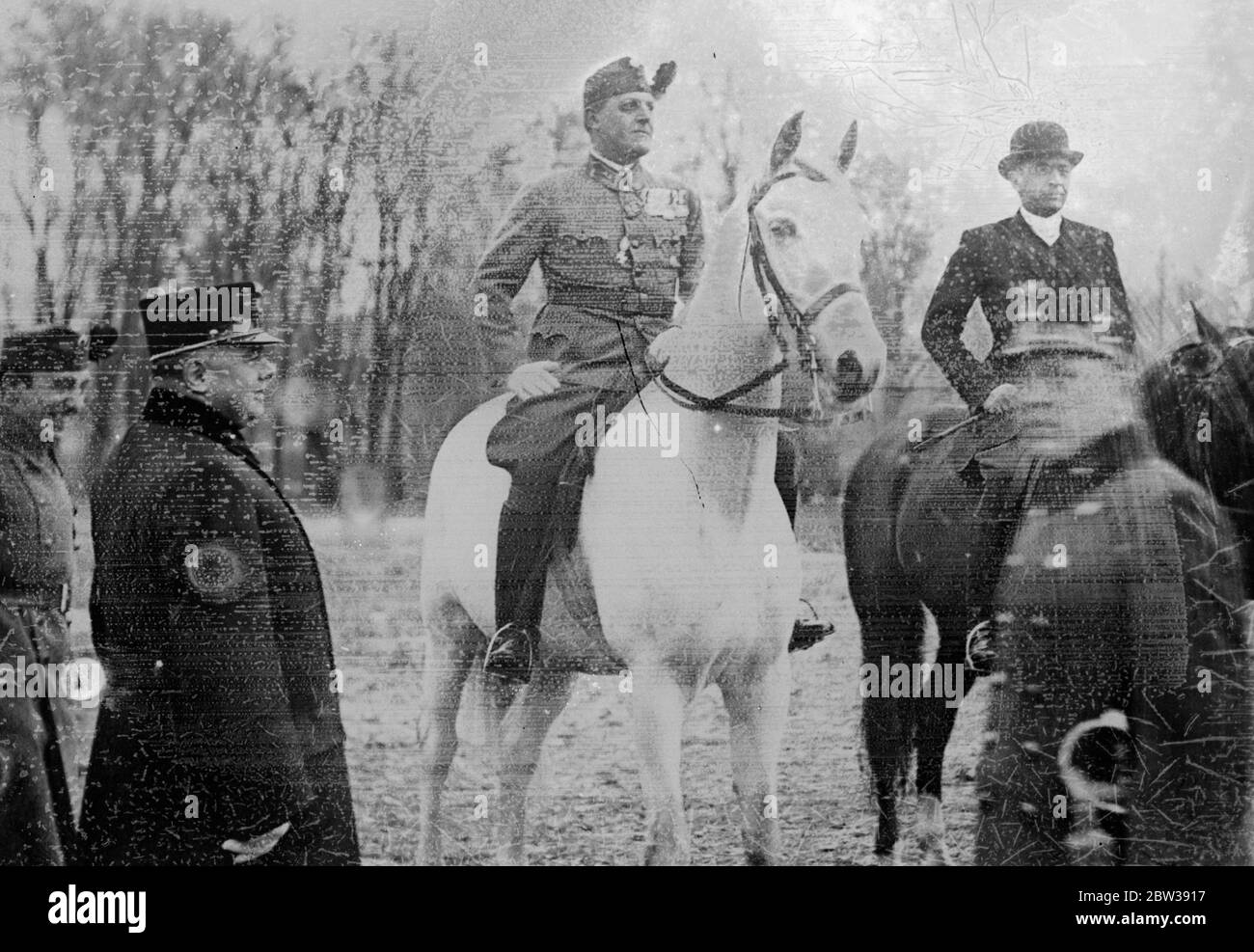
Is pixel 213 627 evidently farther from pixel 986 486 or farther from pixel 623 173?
pixel 986 486

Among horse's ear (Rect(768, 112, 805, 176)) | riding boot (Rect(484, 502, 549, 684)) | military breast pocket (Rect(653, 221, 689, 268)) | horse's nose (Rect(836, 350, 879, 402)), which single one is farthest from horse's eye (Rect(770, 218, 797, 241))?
riding boot (Rect(484, 502, 549, 684))

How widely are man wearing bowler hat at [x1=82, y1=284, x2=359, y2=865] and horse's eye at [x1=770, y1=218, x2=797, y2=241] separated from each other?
4.64 feet

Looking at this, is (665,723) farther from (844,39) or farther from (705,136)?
(844,39)

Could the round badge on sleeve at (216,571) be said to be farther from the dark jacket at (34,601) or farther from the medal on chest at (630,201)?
the medal on chest at (630,201)

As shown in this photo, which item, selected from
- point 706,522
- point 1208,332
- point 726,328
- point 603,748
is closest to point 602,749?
point 603,748

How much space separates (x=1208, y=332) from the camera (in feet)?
9.88

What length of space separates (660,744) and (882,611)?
719 millimetres

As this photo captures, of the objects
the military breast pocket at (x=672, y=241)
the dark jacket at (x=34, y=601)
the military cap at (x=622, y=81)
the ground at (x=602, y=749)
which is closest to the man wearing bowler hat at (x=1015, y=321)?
the ground at (x=602, y=749)

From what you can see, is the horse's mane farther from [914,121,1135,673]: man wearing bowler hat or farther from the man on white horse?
the man on white horse

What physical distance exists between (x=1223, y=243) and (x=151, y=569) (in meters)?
3.13

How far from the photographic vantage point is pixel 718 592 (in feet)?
9.83

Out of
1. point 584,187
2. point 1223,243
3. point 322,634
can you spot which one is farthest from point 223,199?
point 1223,243

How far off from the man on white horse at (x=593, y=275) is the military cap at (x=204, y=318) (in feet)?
2.26

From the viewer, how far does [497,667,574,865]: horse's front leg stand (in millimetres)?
3006
